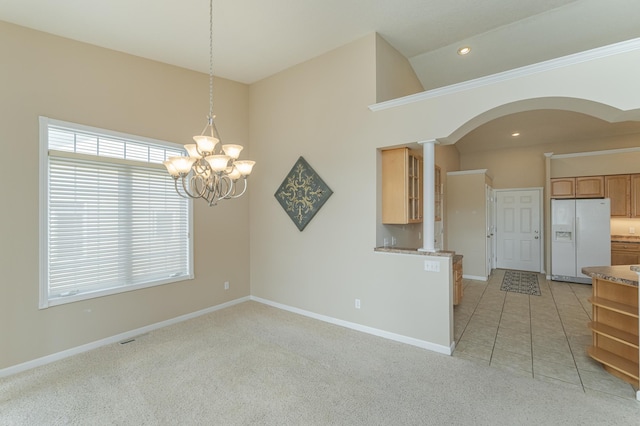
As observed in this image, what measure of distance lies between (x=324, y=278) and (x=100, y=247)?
2.75m

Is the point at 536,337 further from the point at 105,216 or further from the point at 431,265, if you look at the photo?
the point at 105,216

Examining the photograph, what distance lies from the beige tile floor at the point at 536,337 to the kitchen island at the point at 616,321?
12 centimetres

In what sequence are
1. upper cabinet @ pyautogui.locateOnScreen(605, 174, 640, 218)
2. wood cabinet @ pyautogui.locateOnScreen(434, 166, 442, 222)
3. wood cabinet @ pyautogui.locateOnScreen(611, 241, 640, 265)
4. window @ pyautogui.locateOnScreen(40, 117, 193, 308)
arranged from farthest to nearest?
upper cabinet @ pyautogui.locateOnScreen(605, 174, 640, 218), wood cabinet @ pyautogui.locateOnScreen(611, 241, 640, 265), wood cabinet @ pyautogui.locateOnScreen(434, 166, 442, 222), window @ pyautogui.locateOnScreen(40, 117, 193, 308)

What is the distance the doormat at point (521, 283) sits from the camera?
17.9 feet

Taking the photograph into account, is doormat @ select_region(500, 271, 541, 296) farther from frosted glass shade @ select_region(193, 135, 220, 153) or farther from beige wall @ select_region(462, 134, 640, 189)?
frosted glass shade @ select_region(193, 135, 220, 153)

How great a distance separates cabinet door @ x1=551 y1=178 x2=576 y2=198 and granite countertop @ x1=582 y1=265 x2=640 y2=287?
427cm

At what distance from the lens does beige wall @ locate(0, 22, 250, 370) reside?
2.75 metres

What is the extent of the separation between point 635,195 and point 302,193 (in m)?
6.89

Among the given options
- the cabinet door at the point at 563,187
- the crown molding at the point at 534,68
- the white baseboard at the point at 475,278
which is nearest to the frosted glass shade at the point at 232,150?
the crown molding at the point at 534,68

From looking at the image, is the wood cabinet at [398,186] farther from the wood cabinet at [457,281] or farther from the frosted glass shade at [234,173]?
the frosted glass shade at [234,173]

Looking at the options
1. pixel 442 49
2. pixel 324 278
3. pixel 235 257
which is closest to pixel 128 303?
pixel 235 257

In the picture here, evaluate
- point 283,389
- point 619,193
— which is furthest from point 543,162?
point 283,389

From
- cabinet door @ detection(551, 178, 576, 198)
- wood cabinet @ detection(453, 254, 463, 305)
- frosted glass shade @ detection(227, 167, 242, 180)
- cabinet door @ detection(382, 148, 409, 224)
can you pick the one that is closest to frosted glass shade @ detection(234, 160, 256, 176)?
frosted glass shade @ detection(227, 167, 242, 180)

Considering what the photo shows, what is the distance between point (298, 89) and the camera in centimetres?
422
